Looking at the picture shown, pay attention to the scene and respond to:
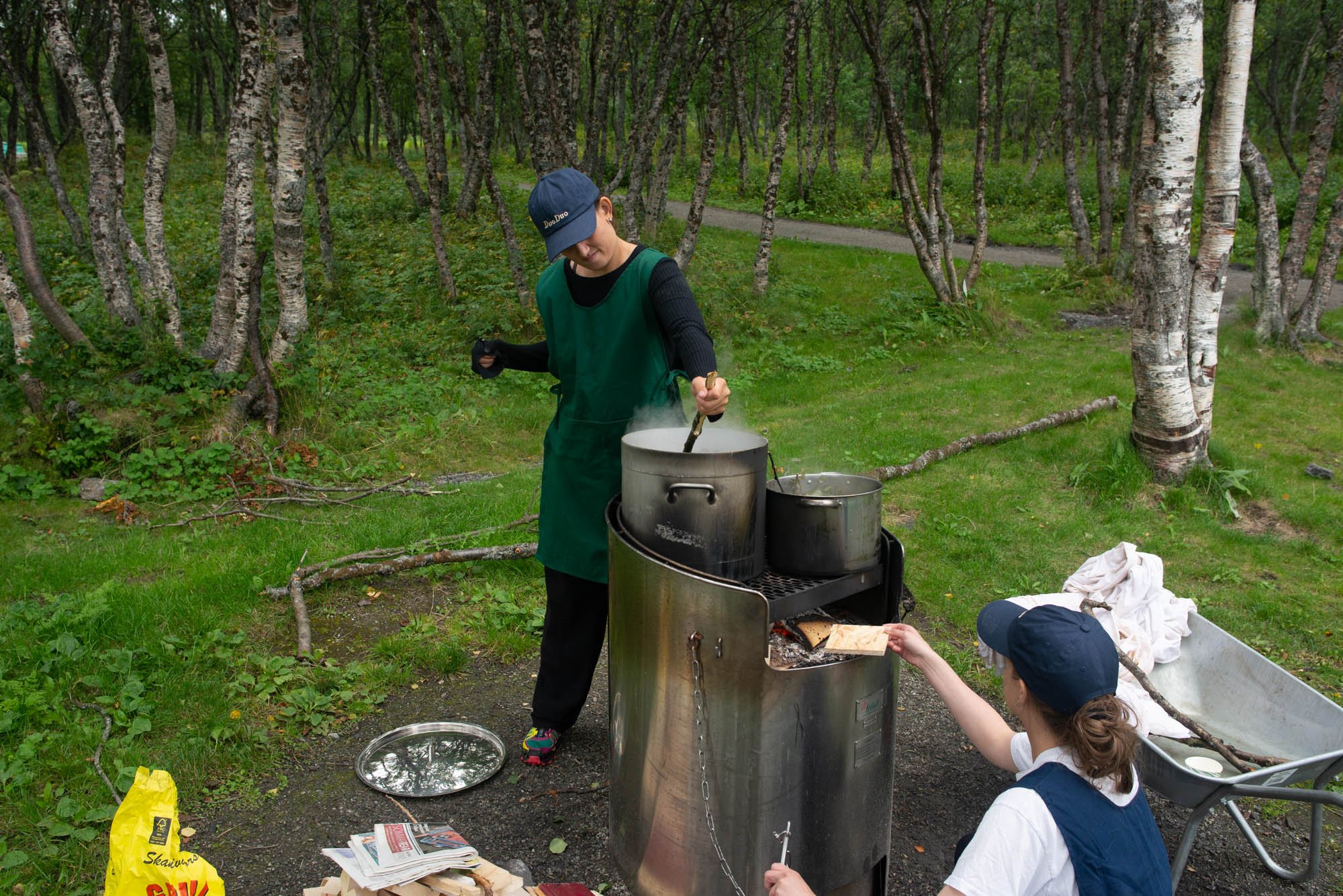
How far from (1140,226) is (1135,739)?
5135 mm

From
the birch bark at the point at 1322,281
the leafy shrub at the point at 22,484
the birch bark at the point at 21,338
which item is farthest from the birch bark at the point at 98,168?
the birch bark at the point at 1322,281

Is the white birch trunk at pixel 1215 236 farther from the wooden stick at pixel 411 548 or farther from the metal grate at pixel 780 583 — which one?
the metal grate at pixel 780 583

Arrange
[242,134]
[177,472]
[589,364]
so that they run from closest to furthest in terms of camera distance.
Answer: [589,364] < [177,472] < [242,134]

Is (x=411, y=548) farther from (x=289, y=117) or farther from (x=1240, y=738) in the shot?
(x=289, y=117)

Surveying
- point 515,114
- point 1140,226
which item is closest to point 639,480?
point 1140,226

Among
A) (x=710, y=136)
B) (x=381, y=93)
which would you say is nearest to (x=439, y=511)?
(x=710, y=136)

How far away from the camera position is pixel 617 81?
27.6 m

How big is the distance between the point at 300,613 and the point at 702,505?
301 cm

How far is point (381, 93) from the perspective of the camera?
15984 mm

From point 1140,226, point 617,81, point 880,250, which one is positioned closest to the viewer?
point 1140,226

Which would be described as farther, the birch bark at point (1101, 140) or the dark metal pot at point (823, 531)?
the birch bark at point (1101, 140)

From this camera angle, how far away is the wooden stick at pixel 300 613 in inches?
170

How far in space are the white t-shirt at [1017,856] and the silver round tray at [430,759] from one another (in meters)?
2.18

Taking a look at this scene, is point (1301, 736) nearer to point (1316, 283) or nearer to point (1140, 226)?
point (1140, 226)
